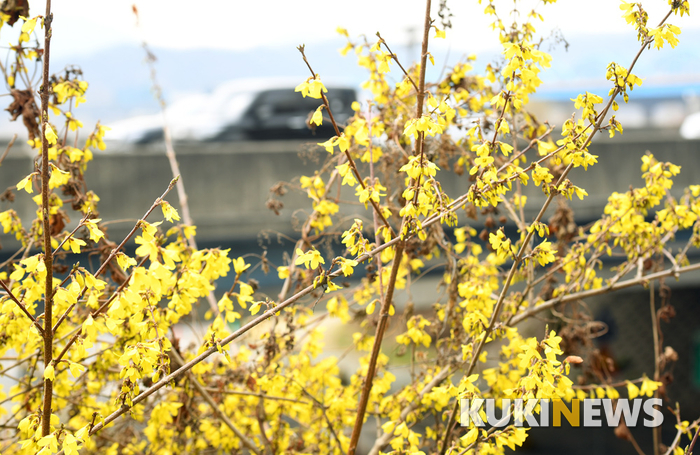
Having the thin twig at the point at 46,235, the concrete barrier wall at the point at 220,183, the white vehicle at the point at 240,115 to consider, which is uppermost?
the white vehicle at the point at 240,115

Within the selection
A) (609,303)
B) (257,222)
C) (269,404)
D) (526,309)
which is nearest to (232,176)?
(257,222)

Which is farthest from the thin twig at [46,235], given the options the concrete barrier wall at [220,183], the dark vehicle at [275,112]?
the dark vehicle at [275,112]

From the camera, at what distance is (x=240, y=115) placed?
39.2 ft

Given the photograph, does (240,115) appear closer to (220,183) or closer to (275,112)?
(275,112)

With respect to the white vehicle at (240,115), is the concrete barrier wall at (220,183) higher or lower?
lower

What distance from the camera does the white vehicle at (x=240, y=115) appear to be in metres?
11.5

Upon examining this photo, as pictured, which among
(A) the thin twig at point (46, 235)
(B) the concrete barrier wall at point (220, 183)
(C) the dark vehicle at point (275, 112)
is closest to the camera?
(A) the thin twig at point (46, 235)

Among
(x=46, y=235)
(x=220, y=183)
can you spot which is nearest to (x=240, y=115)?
(x=220, y=183)

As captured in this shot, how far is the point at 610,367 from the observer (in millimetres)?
3479

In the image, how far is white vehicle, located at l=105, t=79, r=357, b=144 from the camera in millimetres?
11523

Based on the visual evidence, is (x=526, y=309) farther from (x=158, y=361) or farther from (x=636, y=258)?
(x=158, y=361)

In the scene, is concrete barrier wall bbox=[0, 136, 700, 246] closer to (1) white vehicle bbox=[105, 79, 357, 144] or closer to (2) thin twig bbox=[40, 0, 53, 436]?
(1) white vehicle bbox=[105, 79, 357, 144]

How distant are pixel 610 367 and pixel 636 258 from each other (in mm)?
707

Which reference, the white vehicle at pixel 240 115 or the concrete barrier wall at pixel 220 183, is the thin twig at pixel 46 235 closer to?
the concrete barrier wall at pixel 220 183
